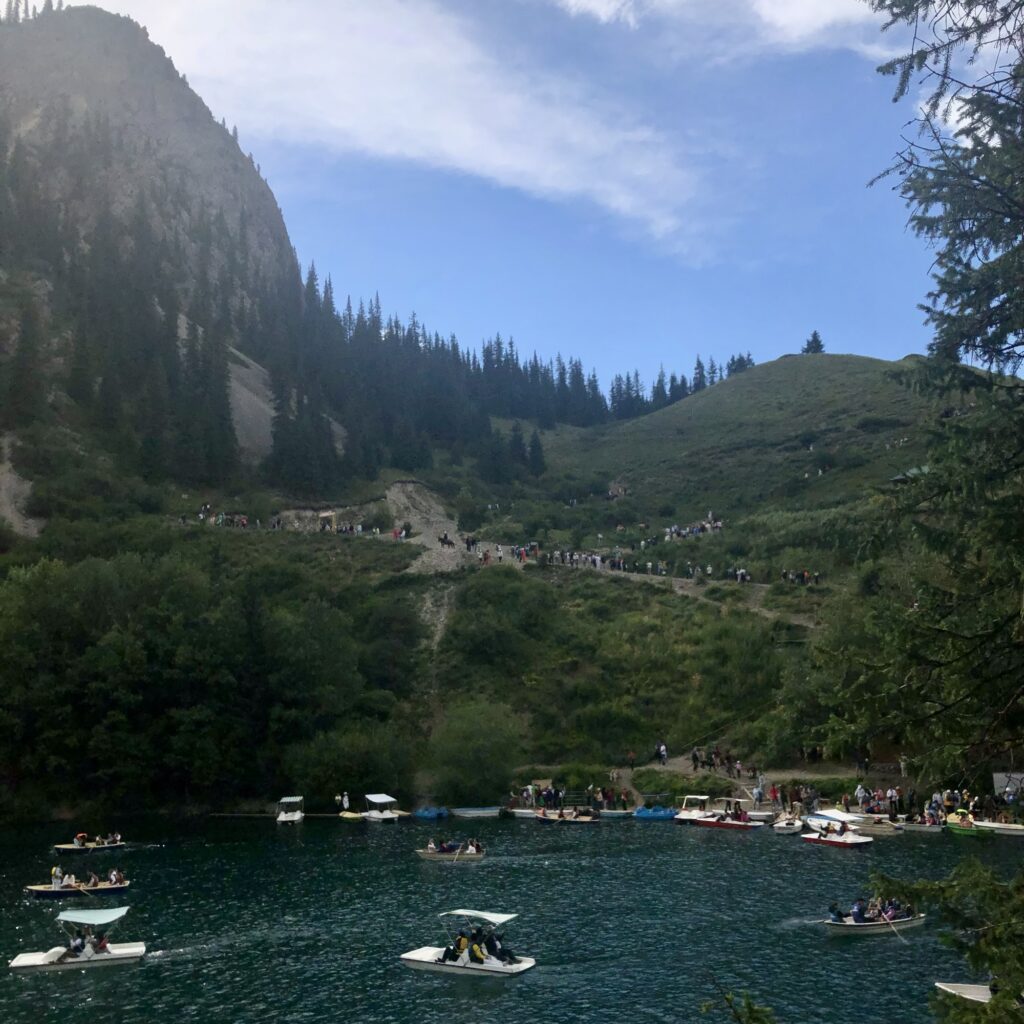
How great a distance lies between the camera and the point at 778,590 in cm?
7494

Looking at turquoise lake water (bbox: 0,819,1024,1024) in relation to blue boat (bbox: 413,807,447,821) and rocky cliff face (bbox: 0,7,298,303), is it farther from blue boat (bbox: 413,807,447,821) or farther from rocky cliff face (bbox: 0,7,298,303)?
rocky cliff face (bbox: 0,7,298,303)

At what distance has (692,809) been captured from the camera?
52.1m

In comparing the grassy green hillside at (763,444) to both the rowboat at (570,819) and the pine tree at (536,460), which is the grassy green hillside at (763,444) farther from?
the rowboat at (570,819)

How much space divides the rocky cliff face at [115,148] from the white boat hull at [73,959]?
139 meters

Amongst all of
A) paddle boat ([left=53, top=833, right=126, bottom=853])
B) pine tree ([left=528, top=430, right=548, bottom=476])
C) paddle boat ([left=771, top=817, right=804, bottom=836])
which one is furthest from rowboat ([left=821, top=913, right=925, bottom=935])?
pine tree ([left=528, top=430, right=548, bottom=476])

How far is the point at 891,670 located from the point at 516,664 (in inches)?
Answer: 2359

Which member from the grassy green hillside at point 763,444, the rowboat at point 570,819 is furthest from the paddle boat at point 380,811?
the grassy green hillside at point 763,444

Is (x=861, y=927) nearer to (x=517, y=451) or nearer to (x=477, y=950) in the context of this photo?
(x=477, y=950)

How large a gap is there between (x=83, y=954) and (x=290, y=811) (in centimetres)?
2666

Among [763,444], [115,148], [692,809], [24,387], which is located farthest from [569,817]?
[115,148]

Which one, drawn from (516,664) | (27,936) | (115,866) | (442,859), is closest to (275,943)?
(27,936)

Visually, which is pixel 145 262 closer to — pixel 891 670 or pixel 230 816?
pixel 230 816

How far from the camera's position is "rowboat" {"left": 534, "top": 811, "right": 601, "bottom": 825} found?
2068 inches

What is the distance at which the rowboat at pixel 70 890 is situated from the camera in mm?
37594
